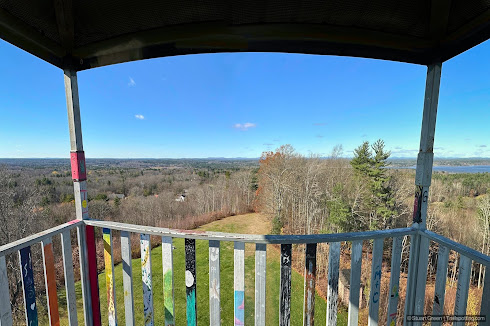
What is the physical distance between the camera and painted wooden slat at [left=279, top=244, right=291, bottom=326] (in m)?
1.18

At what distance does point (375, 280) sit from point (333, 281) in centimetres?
30

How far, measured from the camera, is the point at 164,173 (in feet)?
64.0

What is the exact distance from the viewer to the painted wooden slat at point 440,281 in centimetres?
123

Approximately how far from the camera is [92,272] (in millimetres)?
1463

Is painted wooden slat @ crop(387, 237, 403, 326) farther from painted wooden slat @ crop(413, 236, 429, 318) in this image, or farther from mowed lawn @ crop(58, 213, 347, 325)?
mowed lawn @ crop(58, 213, 347, 325)

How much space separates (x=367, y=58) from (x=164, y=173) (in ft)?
66.0

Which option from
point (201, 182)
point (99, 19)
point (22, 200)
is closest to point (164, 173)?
point (201, 182)

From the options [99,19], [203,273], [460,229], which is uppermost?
[99,19]

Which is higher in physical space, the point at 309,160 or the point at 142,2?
the point at 142,2

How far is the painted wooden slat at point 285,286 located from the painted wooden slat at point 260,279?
11cm

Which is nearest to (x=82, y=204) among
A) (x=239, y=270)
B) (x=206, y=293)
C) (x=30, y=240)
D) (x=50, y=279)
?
(x=30, y=240)

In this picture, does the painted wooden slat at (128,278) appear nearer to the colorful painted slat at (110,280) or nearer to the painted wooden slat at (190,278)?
the colorful painted slat at (110,280)

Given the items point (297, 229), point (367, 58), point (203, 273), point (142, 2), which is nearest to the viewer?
point (142, 2)

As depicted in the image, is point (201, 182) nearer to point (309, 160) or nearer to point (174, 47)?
point (309, 160)
